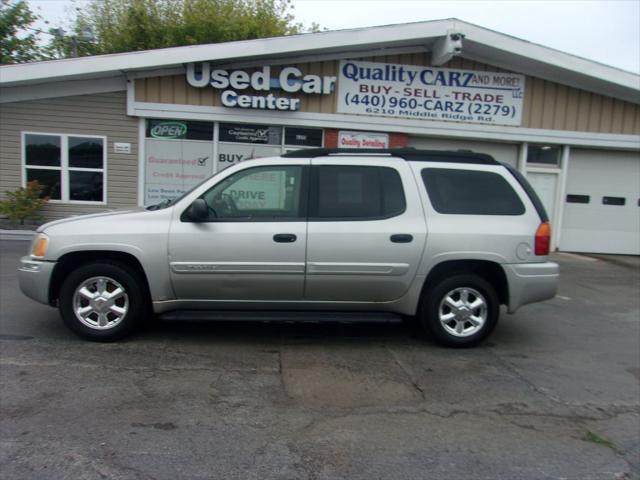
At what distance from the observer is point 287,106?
455 inches

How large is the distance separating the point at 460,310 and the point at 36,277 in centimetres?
415

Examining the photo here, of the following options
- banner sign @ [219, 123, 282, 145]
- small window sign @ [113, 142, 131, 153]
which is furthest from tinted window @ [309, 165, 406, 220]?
small window sign @ [113, 142, 131, 153]

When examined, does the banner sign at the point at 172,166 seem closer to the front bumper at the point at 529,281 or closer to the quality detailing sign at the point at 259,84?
the quality detailing sign at the point at 259,84

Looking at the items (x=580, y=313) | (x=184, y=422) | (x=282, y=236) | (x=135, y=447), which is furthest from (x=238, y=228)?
(x=580, y=313)

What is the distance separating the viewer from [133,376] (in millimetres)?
4309

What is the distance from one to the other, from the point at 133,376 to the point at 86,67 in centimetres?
850

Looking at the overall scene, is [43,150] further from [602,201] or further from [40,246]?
[602,201]

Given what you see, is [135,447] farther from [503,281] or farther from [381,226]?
[503,281]

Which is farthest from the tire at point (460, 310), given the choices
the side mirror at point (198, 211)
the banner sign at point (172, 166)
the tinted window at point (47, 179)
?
the tinted window at point (47, 179)

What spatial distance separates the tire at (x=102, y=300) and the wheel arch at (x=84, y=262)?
4 centimetres

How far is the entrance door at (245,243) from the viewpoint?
16.1 feet

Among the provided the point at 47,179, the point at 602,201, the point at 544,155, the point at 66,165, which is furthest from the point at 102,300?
the point at 602,201

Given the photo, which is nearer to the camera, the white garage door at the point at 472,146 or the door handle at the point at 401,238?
Answer: the door handle at the point at 401,238

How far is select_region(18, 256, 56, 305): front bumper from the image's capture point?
4.90 meters
